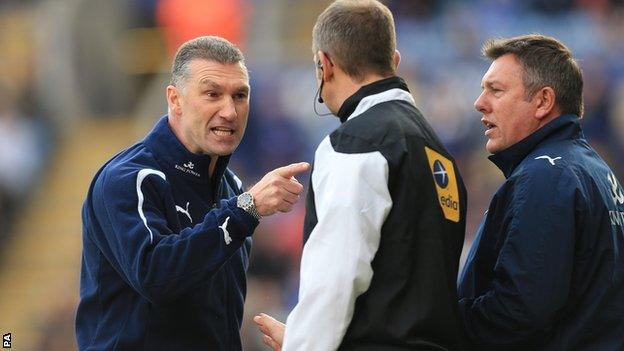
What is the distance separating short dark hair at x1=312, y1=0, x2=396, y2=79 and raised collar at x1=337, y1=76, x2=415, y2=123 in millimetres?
43

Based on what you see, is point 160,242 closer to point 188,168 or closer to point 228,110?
point 188,168

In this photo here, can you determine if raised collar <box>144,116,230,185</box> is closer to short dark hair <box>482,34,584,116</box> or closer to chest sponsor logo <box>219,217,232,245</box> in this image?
chest sponsor logo <box>219,217,232,245</box>

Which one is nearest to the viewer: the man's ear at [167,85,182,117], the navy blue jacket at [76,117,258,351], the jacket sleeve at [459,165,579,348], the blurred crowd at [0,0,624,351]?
the jacket sleeve at [459,165,579,348]

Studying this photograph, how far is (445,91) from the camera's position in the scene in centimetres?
957

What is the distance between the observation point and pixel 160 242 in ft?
12.3

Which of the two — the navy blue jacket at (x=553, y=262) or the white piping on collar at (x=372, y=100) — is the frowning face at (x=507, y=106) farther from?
the white piping on collar at (x=372, y=100)

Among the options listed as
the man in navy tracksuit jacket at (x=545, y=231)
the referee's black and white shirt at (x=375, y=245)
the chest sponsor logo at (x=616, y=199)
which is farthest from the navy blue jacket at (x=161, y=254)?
the chest sponsor logo at (x=616, y=199)

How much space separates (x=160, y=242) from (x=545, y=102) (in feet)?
4.57

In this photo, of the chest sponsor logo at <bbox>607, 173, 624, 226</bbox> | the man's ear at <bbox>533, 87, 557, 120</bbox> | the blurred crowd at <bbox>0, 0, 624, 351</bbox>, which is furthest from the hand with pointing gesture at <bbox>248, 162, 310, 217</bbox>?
the blurred crowd at <bbox>0, 0, 624, 351</bbox>

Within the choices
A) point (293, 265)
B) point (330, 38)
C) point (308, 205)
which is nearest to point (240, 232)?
point (308, 205)

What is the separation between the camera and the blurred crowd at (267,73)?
9.14 metres

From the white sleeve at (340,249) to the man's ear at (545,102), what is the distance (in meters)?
0.82

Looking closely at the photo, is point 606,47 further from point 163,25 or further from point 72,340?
point 72,340

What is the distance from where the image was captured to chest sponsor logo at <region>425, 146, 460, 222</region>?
3535 millimetres
